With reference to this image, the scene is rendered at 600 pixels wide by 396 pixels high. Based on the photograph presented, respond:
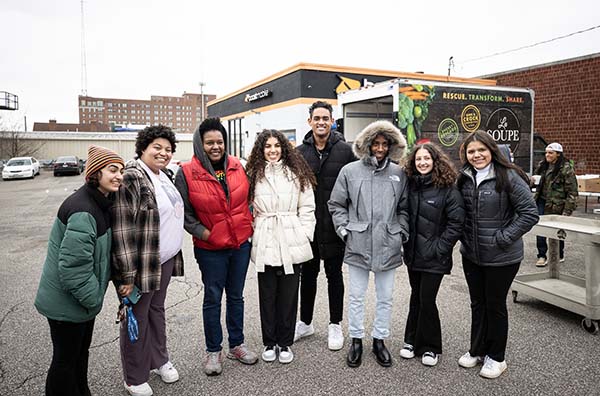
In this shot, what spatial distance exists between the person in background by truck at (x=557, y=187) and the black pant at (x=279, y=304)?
14.6 feet

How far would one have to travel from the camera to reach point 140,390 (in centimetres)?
308

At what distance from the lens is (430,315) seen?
3555mm

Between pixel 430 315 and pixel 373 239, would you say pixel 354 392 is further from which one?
pixel 373 239

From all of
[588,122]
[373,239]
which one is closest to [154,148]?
[373,239]

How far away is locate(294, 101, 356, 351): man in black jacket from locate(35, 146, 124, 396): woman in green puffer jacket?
1.79 m

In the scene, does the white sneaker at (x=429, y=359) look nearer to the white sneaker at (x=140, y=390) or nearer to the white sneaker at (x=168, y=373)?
the white sneaker at (x=168, y=373)

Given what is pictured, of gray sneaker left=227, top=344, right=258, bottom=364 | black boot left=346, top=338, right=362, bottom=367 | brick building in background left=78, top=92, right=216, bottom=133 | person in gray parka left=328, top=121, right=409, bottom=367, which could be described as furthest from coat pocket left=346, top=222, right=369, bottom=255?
brick building in background left=78, top=92, right=216, bottom=133

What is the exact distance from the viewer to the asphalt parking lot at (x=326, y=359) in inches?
125

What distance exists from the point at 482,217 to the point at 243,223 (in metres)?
1.85

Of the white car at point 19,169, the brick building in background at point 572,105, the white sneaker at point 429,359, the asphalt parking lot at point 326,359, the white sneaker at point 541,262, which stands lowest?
the asphalt parking lot at point 326,359

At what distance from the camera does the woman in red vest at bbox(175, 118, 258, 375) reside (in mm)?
3342

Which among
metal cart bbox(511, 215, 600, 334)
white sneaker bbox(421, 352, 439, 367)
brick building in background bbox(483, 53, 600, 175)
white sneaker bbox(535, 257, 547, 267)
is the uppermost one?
brick building in background bbox(483, 53, 600, 175)

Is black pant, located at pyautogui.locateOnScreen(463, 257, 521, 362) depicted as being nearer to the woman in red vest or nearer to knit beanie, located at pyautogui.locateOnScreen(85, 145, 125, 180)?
the woman in red vest

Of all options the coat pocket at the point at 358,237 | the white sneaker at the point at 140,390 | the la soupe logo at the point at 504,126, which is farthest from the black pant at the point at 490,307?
the la soupe logo at the point at 504,126
